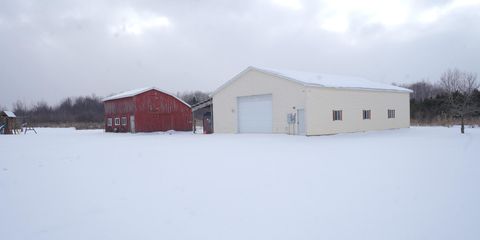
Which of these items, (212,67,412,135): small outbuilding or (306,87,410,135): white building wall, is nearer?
(306,87,410,135): white building wall

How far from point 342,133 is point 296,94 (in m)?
4.44

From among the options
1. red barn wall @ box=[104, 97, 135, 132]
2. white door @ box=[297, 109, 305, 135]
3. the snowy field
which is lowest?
the snowy field

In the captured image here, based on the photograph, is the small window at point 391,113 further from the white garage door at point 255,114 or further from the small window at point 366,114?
the white garage door at point 255,114

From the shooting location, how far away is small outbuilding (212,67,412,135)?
23594 millimetres

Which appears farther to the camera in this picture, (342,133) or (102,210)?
(342,133)

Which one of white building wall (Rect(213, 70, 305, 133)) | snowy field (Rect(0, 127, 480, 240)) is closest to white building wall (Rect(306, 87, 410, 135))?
white building wall (Rect(213, 70, 305, 133))

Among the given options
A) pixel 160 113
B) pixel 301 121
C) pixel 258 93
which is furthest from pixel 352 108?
pixel 160 113

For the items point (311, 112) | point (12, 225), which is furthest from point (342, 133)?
point (12, 225)

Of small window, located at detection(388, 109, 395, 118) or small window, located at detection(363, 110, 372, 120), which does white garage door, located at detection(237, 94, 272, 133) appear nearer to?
small window, located at detection(363, 110, 372, 120)

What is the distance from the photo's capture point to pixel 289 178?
8.47m

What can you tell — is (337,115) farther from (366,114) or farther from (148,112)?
(148,112)

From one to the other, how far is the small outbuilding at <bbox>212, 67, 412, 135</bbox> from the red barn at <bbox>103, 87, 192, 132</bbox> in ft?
24.1

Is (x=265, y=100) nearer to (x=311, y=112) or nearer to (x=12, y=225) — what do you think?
(x=311, y=112)

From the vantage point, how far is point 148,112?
34531mm
